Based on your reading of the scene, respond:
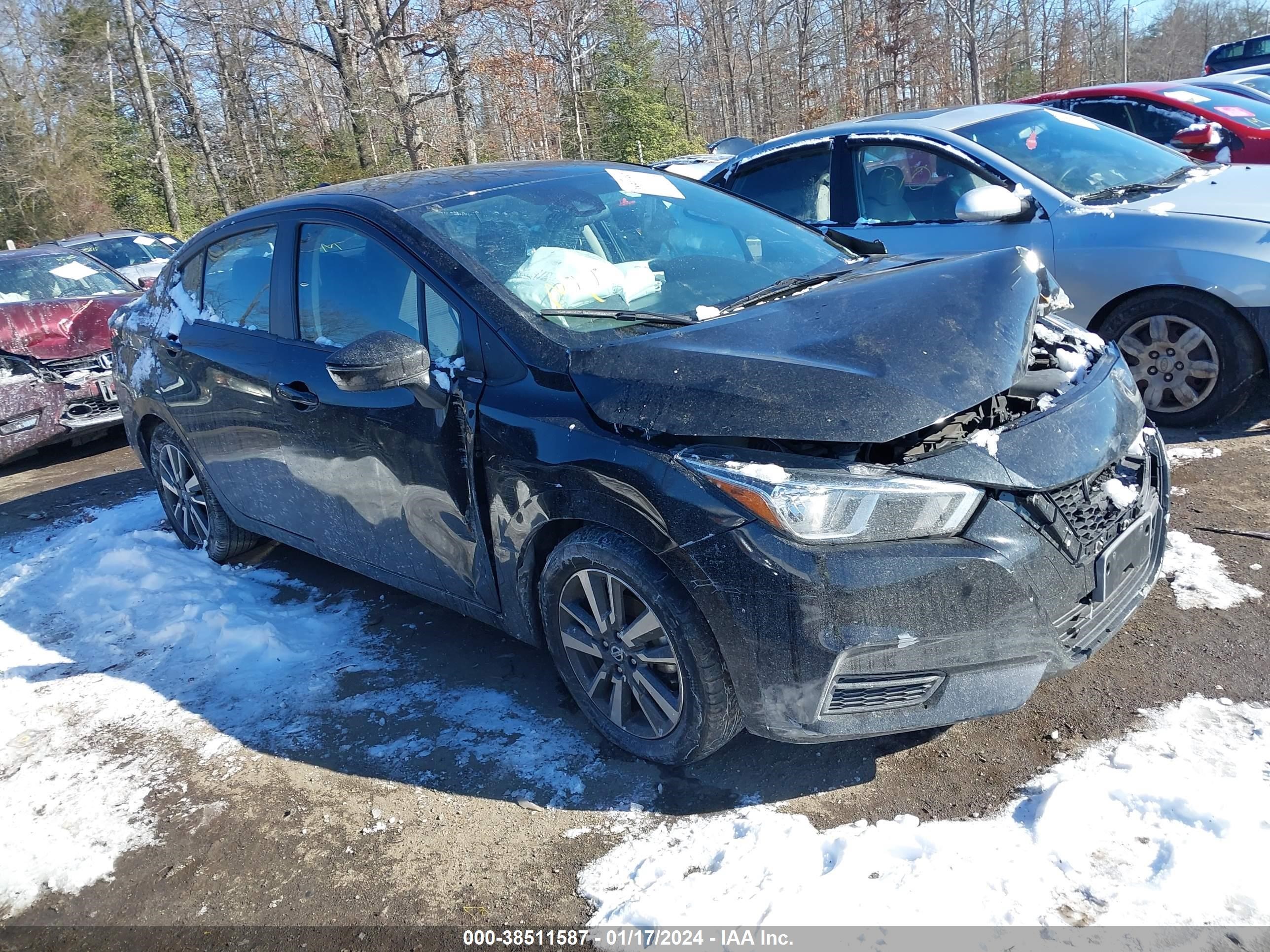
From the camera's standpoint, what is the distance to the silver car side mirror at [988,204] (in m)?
4.34

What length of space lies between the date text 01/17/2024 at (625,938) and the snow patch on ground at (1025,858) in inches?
1.0

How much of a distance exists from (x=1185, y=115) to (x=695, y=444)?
7413 millimetres

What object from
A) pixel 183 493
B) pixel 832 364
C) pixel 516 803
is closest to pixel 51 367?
pixel 183 493

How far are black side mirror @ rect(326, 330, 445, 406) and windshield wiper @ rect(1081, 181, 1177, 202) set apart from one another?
3806 millimetres

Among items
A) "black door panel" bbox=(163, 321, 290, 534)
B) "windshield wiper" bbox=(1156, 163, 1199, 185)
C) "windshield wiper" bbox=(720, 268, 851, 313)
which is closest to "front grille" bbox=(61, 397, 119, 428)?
"black door panel" bbox=(163, 321, 290, 534)

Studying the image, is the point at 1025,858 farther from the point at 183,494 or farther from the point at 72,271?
the point at 72,271

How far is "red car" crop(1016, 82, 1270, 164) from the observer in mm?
7398

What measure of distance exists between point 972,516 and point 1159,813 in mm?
864

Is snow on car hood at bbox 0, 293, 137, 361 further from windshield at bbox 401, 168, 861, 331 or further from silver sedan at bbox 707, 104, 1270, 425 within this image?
windshield at bbox 401, 168, 861, 331

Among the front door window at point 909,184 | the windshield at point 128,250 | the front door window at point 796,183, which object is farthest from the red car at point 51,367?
the windshield at point 128,250

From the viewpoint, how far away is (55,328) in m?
7.25

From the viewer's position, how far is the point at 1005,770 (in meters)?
2.60

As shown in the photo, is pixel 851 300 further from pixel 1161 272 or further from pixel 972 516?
pixel 1161 272

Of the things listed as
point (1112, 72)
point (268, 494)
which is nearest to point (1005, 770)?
point (268, 494)
